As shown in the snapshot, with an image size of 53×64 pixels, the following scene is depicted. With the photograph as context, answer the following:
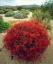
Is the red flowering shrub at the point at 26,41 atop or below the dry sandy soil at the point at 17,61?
atop

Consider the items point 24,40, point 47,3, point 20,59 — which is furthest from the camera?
point 47,3

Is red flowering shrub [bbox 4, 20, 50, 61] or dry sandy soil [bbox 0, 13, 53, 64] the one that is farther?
dry sandy soil [bbox 0, 13, 53, 64]

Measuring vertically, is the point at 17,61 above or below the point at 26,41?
below

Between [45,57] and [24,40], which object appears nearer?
[24,40]

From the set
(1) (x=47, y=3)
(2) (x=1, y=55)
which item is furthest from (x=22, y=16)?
(2) (x=1, y=55)

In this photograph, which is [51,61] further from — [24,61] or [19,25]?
[19,25]

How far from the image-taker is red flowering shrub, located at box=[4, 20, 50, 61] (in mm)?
9055

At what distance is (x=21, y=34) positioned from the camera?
9.16 m

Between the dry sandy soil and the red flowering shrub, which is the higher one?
the red flowering shrub

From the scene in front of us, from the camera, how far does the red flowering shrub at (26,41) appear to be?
29.7 feet

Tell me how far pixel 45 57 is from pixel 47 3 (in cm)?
1660

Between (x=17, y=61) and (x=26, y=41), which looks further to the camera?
(x=17, y=61)

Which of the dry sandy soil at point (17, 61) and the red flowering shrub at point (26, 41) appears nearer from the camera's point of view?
the red flowering shrub at point (26, 41)

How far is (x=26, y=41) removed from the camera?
9.03m
